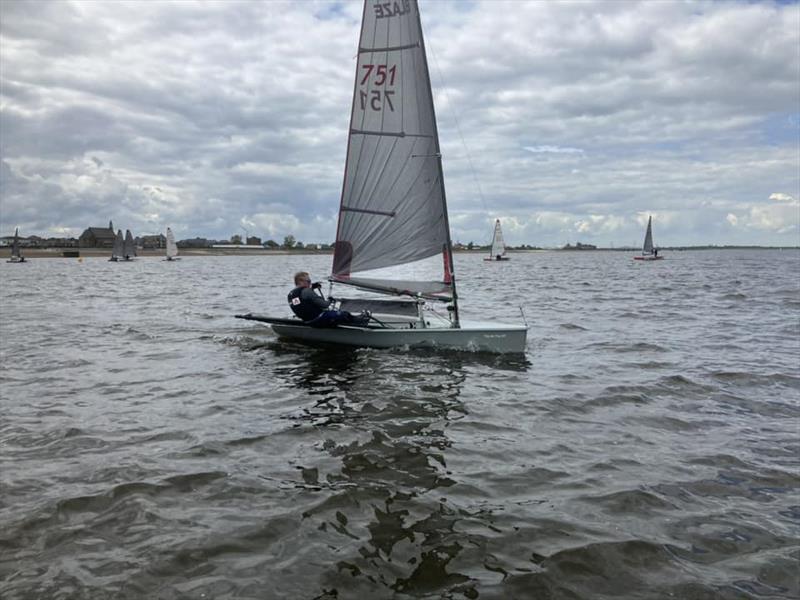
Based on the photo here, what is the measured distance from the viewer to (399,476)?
650 centimetres

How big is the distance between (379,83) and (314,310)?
5.83m

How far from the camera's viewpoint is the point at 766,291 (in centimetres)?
3453

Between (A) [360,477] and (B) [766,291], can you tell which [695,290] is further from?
(A) [360,477]

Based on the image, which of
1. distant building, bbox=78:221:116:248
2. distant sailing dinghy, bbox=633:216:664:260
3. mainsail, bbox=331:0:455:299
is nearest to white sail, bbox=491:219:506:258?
distant sailing dinghy, bbox=633:216:664:260

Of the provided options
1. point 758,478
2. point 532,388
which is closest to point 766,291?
point 532,388

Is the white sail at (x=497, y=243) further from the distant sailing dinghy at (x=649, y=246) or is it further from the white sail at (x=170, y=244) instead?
the white sail at (x=170, y=244)

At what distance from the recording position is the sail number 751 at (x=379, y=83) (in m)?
14.1

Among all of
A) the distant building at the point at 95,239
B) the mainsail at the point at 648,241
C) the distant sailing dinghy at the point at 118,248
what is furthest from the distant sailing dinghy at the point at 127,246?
the mainsail at the point at 648,241

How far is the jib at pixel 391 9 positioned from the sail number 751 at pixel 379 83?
47.0 inches

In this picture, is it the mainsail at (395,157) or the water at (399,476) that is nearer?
the water at (399,476)

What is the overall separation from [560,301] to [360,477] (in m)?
24.7

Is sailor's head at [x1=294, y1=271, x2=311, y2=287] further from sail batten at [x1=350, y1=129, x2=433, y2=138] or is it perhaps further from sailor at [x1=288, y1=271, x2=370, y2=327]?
sail batten at [x1=350, y1=129, x2=433, y2=138]

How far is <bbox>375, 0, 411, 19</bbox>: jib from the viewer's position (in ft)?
44.7

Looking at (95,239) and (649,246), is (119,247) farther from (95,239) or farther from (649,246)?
(649,246)
